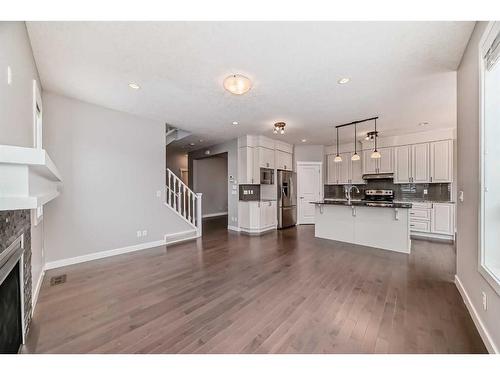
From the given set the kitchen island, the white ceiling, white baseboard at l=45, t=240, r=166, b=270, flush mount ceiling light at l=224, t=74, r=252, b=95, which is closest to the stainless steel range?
the kitchen island

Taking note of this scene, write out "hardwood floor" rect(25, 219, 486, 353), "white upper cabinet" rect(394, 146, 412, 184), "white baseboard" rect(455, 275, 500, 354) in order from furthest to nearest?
"white upper cabinet" rect(394, 146, 412, 184), "hardwood floor" rect(25, 219, 486, 353), "white baseboard" rect(455, 275, 500, 354)

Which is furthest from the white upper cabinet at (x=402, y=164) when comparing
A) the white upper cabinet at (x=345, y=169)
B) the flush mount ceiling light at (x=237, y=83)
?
the flush mount ceiling light at (x=237, y=83)

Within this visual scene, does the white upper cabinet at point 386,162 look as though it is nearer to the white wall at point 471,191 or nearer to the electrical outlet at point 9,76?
the white wall at point 471,191

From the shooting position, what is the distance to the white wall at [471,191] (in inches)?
62.0

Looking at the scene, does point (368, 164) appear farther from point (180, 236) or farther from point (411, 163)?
point (180, 236)

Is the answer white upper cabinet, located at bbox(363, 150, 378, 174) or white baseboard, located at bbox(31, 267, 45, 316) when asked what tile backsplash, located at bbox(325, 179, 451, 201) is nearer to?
white upper cabinet, located at bbox(363, 150, 378, 174)

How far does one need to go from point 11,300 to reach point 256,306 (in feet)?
6.25

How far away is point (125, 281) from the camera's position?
2.67 m

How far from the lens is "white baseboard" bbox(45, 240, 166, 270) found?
10.3ft

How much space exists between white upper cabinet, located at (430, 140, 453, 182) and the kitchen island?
83.9 inches

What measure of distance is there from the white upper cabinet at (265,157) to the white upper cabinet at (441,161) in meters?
4.02

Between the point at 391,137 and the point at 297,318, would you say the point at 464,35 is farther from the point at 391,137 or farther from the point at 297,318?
the point at 391,137

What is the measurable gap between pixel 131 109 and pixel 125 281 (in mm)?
2936

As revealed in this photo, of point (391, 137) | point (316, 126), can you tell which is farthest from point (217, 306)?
point (391, 137)
